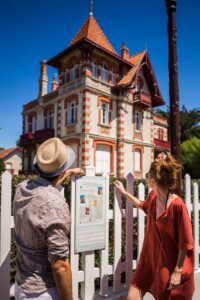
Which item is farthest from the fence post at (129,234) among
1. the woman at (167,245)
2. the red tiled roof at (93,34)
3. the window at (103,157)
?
the red tiled roof at (93,34)

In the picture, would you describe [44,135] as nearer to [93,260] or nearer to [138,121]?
[138,121]

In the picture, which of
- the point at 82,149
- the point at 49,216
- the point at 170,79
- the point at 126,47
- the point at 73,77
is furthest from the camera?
the point at 126,47

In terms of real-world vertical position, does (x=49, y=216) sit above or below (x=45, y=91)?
below

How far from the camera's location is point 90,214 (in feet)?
9.92

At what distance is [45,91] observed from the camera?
24.7m

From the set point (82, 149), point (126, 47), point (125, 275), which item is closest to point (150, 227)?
point (125, 275)

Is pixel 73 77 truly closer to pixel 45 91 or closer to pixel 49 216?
pixel 45 91

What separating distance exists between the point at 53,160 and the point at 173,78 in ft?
10.1

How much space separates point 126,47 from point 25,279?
2432cm

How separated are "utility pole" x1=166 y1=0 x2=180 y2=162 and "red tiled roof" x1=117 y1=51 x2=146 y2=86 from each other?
1639 cm

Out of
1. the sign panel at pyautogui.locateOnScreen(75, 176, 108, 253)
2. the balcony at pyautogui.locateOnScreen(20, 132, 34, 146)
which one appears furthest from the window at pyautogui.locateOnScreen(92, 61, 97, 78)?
the sign panel at pyautogui.locateOnScreen(75, 176, 108, 253)

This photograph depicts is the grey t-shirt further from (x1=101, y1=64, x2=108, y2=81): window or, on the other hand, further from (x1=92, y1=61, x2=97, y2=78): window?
(x1=101, y1=64, x2=108, y2=81): window

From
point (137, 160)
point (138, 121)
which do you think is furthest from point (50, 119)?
point (137, 160)

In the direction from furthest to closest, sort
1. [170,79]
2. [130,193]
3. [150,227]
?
1. [170,79]
2. [130,193]
3. [150,227]
